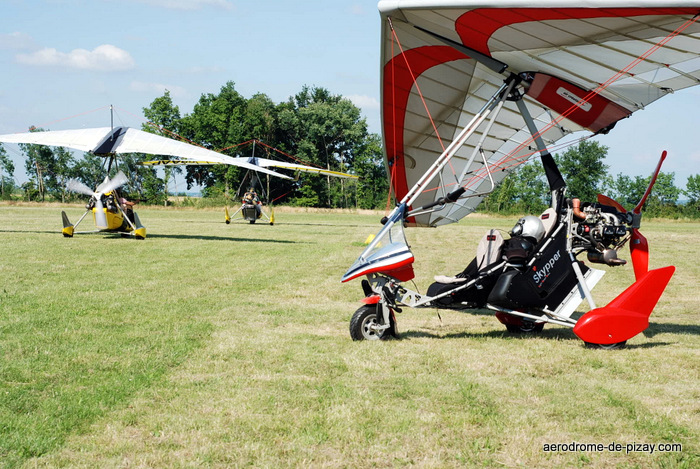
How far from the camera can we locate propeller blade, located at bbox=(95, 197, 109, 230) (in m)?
19.9

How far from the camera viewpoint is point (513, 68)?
719 centimetres

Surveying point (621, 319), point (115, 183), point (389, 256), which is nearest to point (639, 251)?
point (621, 319)

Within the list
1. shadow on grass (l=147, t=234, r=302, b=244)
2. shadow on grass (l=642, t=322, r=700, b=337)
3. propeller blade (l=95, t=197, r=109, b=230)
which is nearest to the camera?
shadow on grass (l=642, t=322, r=700, b=337)

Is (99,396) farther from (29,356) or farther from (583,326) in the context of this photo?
(583,326)

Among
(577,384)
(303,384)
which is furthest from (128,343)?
(577,384)

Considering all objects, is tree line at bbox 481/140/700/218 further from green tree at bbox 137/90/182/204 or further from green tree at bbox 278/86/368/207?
green tree at bbox 137/90/182/204

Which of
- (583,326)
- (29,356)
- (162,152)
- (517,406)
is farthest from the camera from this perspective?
(162,152)

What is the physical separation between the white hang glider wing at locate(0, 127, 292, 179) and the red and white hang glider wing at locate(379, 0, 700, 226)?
11481mm

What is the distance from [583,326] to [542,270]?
74cm

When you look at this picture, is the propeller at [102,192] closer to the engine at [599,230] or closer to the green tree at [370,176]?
the engine at [599,230]

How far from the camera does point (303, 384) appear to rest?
17.0 feet

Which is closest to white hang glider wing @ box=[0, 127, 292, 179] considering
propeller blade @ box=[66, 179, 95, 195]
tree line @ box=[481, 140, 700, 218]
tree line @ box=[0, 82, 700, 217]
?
propeller blade @ box=[66, 179, 95, 195]

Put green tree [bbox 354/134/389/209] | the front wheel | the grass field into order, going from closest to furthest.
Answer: the grass field
the front wheel
green tree [bbox 354/134/389/209]

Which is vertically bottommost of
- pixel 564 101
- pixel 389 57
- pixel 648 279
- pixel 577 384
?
pixel 577 384
